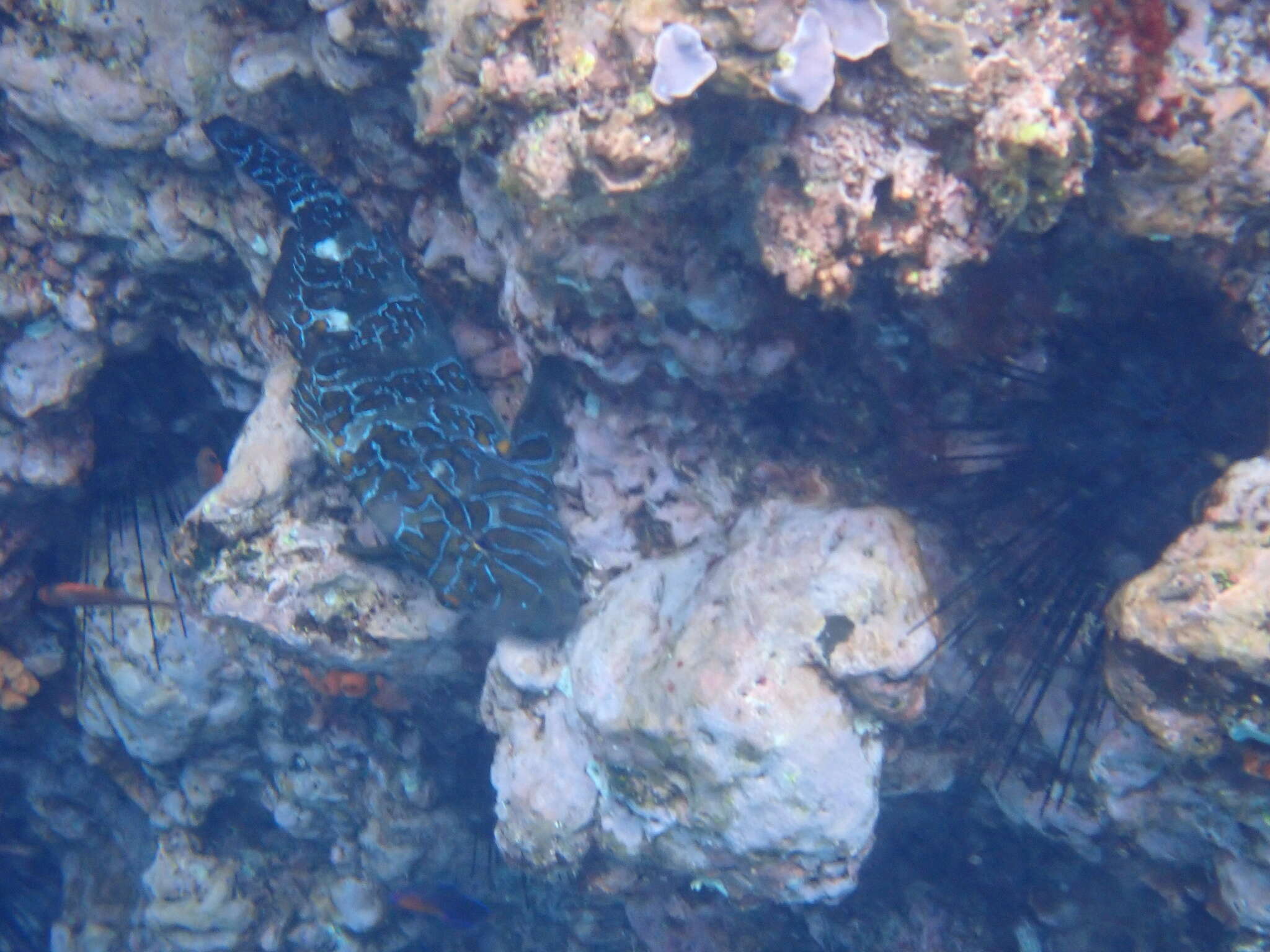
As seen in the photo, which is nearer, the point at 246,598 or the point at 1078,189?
the point at 1078,189

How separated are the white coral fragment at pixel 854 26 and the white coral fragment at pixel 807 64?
0.09 feet

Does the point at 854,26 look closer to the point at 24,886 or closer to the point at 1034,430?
the point at 1034,430

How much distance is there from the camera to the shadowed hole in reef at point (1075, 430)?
2.99 metres

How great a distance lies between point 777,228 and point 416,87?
1.72 meters

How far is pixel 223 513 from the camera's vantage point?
4.57m

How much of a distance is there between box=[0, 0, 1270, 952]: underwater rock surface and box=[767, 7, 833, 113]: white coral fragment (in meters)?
0.02

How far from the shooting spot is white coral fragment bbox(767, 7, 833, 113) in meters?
2.49

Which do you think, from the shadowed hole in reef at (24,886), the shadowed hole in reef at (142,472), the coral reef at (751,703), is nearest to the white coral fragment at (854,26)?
the coral reef at (751,703)

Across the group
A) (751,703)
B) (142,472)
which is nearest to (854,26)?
(751,703)

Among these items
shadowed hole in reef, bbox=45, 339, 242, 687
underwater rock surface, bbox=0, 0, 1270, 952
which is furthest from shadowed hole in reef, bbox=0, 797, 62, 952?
shadowed hole in reef, bbox=45, 339, 242, 687

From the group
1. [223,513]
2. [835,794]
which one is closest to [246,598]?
[223,513]

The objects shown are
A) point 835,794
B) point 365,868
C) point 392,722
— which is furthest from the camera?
point 365,868

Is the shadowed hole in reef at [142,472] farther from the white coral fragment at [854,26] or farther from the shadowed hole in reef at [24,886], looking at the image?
the white coral fragment at [854,26]

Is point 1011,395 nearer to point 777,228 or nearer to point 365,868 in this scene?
point 777,228
